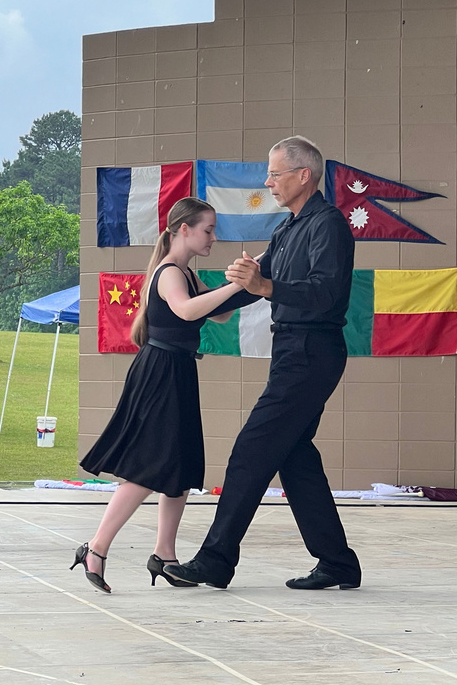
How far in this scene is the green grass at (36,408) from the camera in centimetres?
1316

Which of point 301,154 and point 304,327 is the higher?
point 301,154

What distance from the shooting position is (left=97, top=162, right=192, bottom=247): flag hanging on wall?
7797 millimetres

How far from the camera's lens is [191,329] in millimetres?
3713

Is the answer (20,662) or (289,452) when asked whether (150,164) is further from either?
(20,662)

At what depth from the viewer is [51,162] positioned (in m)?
46.2

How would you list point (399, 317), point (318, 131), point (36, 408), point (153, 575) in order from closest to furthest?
point (153, 575) → point (399, 317) → point (318, 131) → point (36, 408)

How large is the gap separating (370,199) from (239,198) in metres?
0.97

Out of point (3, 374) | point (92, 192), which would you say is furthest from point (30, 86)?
point (92, 192)

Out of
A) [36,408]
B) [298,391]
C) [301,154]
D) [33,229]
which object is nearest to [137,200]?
[301,154]

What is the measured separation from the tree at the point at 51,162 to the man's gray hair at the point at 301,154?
4052 cm

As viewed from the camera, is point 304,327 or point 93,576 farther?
point 304,327

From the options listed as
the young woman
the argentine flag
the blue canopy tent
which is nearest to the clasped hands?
the young woman

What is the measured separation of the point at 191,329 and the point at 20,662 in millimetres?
1520

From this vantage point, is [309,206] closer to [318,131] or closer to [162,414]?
[162,414]
